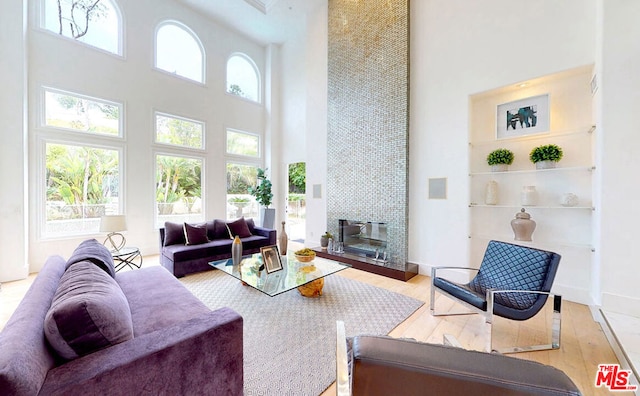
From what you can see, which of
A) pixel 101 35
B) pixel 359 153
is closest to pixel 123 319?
pixel 359 153

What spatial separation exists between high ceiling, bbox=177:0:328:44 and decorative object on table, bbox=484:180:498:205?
4.90m

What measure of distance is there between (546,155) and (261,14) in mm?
6333

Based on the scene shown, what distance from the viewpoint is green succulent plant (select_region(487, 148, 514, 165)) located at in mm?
3309

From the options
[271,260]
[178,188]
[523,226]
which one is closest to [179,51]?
[178,188]

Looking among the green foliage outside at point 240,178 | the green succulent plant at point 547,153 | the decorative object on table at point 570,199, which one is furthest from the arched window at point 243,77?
the decorative object on table at point 570,199

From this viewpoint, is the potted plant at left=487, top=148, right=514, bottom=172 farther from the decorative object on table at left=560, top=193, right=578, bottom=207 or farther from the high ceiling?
the high ceiling

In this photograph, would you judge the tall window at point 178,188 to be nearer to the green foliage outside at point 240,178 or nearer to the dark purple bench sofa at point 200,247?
the green foliage outside at point 240,178

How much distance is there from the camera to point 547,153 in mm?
2998

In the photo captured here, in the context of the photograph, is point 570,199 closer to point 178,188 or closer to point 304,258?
point 304,258

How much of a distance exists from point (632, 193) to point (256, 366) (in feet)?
12.3

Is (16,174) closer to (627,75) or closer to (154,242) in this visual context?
(154,242)

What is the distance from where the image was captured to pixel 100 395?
981 mm

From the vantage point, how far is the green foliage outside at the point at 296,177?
23.8ft

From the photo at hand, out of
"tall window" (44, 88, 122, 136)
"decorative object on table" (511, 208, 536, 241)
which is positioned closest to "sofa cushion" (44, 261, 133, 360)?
"decorative object on table" (511, 208, 536, 241)
